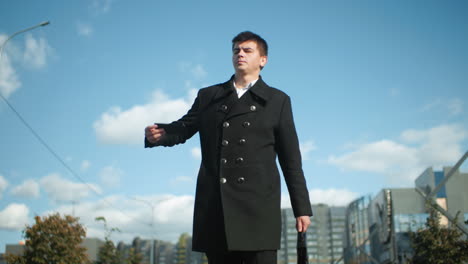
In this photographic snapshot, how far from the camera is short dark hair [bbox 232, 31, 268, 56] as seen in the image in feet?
12.9

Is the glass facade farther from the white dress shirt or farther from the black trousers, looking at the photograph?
the black trousers

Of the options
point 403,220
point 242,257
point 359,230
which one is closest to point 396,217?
point 403,220

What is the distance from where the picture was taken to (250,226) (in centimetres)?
354

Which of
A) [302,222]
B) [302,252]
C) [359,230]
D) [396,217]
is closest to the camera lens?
[302,252]

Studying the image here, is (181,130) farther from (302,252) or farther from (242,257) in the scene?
(302,252)

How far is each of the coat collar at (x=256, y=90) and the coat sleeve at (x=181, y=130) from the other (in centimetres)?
22

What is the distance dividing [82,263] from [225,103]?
3490 centimetres

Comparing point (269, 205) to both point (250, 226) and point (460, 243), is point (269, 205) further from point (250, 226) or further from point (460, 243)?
point (460, 243)

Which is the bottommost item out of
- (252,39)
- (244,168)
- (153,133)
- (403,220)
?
(244,168)

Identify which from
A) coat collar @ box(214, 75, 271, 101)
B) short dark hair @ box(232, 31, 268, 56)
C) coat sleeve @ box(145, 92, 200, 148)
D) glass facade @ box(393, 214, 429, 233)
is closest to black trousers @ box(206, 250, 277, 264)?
coat sleeve @ box(145, 92, 200, 148)

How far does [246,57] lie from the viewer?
389 centimetres

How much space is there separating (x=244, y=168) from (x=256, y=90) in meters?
0.58

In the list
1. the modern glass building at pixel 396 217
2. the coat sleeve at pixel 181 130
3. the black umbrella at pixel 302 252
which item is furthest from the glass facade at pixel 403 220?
the black umbrella at pixel 302 252

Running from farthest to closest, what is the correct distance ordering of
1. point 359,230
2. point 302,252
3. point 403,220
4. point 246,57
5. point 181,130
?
point 359,230 → point 403,220 → point 181,130 → point 246,57 → point 302,252
